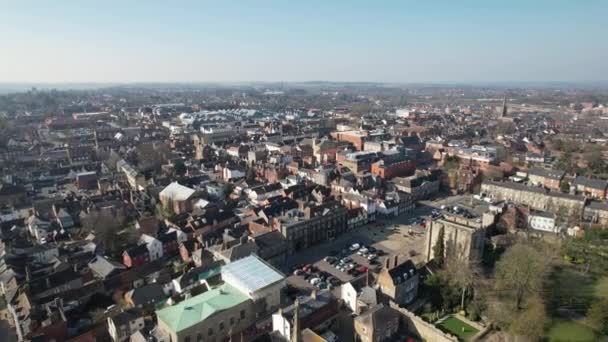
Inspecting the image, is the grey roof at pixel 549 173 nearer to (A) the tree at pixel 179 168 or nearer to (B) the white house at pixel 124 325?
(A) the tree at pixel 179 168

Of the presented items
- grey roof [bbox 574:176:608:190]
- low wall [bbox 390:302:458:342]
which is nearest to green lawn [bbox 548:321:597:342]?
low wall [bbox 390:302:458:342]

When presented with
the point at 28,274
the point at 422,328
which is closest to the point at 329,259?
the point at 422,328

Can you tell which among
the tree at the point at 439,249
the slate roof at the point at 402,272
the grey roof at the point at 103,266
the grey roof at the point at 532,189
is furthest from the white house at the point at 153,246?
the grey roof at the point at 532,189

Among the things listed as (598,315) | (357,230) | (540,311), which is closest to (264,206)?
(357,230)

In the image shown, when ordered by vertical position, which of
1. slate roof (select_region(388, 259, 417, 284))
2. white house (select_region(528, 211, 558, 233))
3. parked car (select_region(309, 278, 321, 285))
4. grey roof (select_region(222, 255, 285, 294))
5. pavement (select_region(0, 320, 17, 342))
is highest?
grey roof (select_region(222, 255, 285, 294))

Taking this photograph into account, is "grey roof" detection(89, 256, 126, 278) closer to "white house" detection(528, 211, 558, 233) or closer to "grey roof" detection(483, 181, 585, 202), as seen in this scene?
"white house" detection(528, 211, 558, 233)

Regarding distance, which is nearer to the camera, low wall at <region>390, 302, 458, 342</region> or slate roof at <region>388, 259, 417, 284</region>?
low wall at <region>390, 302, 458, 342</region>
